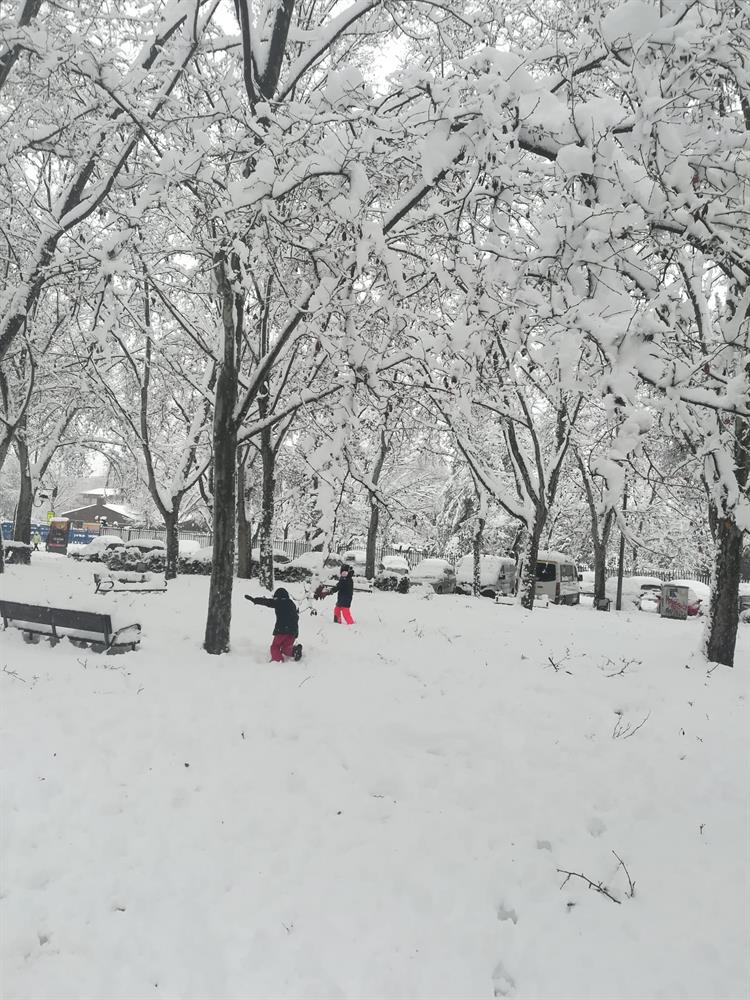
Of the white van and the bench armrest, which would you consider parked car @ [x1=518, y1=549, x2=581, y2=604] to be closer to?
the white van

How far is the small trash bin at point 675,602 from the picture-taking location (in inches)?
928

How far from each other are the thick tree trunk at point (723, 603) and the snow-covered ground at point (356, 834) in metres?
2.26

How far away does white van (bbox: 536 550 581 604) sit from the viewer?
2564cm

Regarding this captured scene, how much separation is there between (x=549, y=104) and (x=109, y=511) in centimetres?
7648

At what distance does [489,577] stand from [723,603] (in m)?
15.4

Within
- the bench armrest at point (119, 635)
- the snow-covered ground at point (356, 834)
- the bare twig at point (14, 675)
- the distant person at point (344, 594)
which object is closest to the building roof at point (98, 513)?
the distant person at point (344, 594)

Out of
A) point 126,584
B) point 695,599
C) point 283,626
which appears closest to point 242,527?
point 126,584

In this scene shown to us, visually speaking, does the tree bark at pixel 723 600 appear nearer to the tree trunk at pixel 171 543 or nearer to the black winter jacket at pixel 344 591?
the black winter jacket at pixel 344 591

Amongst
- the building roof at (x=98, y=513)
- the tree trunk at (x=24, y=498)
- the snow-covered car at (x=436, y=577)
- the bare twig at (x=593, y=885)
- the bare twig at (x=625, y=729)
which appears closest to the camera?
the bare twig at (x=593, y=885)

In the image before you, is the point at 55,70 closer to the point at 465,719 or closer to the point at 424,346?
the point at 424,346

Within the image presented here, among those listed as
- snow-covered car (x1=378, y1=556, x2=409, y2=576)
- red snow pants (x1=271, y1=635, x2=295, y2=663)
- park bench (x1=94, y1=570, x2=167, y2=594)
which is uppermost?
snow-covered car (x1=378, y1=556, x2=409, y2=576)

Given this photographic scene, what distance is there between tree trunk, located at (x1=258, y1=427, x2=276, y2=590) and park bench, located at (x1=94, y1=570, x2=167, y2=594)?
2.35 meters

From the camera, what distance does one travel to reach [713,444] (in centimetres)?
392

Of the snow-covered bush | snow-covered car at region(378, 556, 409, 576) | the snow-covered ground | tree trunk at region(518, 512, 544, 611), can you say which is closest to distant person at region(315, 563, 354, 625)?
the snow-covered ground
